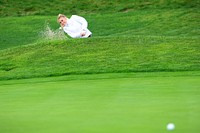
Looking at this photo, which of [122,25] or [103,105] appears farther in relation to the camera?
[122,25]

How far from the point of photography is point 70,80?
1121cm

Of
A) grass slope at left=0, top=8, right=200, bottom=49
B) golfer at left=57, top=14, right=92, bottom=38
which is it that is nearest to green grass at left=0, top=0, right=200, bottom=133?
grass slope at left=0, top=8, right=200, bottom=49

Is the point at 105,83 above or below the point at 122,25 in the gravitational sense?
below

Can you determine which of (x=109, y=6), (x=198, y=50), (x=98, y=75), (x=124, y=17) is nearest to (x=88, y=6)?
(x=109, y=6)

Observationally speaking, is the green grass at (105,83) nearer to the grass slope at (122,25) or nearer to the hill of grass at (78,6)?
the grass slope at (122,25)

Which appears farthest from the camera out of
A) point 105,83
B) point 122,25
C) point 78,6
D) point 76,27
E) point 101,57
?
point 78,6

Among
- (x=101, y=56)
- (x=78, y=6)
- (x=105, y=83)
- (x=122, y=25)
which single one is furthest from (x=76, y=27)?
(x=78, y=6)

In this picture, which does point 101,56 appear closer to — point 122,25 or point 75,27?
point 75,27

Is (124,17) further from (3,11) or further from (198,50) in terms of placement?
(198,50)

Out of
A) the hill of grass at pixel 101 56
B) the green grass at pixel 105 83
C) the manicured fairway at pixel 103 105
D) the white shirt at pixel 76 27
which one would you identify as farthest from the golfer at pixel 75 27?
the manicured fairway at pixel 103 105

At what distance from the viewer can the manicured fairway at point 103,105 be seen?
645cm

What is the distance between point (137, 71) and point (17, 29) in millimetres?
14965

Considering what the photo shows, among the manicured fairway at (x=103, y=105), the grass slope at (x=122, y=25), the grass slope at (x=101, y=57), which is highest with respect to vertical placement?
the grass slope at (x=122, y=25)

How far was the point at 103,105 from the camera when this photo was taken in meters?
7.73
